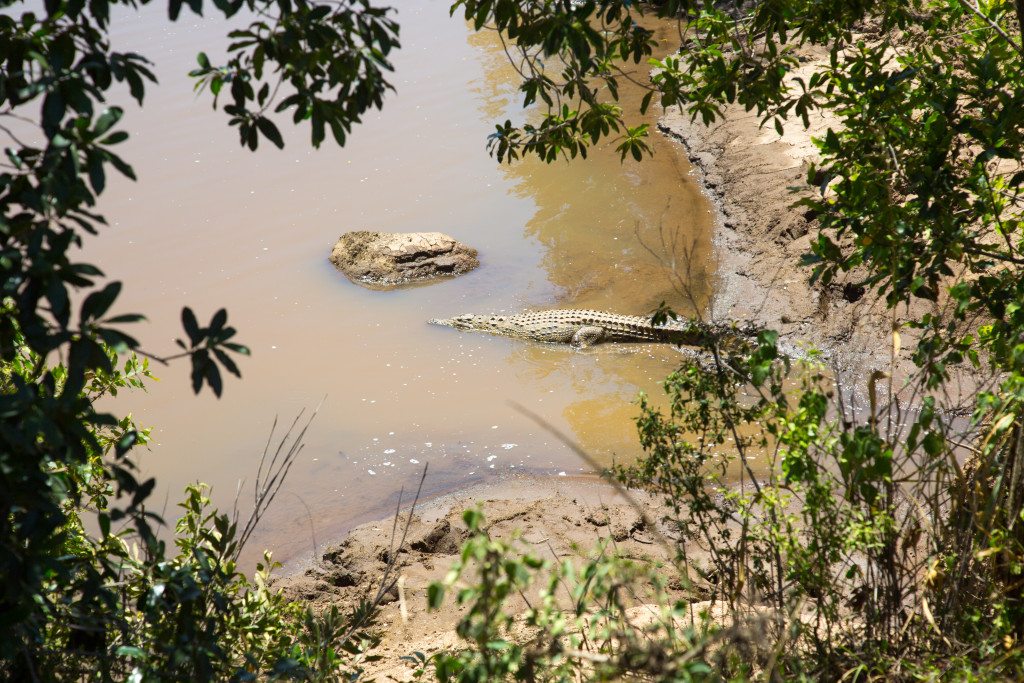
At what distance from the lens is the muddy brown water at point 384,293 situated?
Answer: 21.6ft

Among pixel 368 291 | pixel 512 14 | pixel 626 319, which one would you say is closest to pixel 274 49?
pixel 512 14

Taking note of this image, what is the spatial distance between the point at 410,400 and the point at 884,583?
4.95 meters

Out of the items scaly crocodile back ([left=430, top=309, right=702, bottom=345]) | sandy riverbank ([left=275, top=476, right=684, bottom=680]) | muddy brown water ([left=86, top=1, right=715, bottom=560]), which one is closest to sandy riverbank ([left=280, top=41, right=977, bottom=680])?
sandy riverbank ([left=275, top=476, right=684, bottom=680])

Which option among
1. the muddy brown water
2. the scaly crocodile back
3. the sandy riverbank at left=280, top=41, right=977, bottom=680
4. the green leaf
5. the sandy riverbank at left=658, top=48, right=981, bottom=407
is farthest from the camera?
the scaly crocodile back

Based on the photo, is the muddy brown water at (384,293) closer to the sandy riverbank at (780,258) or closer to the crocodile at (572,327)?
the crocodile at (572,327)

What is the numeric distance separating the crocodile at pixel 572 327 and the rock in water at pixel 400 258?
118 centimetres

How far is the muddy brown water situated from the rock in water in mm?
191

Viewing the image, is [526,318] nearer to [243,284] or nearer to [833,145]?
[243,284]

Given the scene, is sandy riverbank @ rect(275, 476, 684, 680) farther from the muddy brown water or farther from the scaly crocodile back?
the scaly crocodile back

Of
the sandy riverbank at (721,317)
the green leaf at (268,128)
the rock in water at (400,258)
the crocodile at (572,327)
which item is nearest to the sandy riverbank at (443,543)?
the sandy riverbank at (721,317)

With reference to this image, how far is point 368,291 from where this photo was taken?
30.3 feet

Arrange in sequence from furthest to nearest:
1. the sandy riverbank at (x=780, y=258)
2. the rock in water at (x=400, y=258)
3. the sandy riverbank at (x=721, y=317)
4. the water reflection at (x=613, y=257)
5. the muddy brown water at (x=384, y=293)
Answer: the rock in water at (x=400, y=258), the water reflection at (x=613, y=257), the sandy riverbank at (x=780, y=258), the muddy brown water at (x=384, y=293), the sandy riverbank at (x=721, y=317)

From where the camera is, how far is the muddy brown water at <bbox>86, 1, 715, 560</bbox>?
6586 mm

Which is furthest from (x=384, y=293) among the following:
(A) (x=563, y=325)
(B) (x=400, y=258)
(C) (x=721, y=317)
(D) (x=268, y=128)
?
(D) (x=268, y=128)
